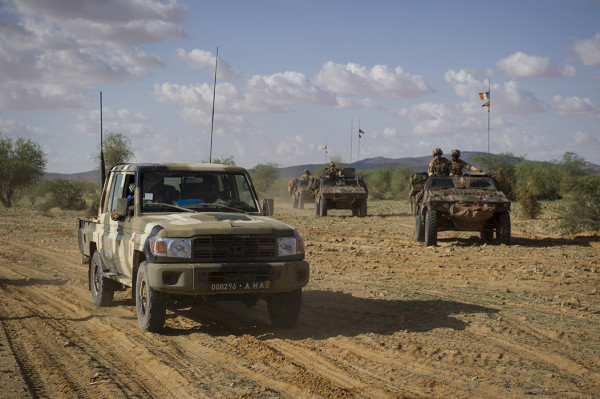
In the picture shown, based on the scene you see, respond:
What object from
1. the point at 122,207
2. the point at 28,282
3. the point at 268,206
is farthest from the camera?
the point at 28,282

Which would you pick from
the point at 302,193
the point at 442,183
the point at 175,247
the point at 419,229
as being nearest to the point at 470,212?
the point at 442,183

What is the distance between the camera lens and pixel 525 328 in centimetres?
714

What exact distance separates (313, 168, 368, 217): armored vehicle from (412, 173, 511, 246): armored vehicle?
9.25 m

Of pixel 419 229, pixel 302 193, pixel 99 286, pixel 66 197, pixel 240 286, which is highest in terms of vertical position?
pixel 302 193

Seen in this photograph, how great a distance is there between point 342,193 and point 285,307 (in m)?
18.6

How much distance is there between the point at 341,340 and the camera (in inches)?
260

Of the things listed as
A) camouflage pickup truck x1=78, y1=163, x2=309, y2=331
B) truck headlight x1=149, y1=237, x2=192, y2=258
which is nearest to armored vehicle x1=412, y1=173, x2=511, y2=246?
camouflage pickup truck x1=78, y1=163, x2=309, y2=331

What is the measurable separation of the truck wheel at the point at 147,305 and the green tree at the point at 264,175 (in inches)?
2094

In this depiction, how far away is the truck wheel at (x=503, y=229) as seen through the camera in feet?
49.1

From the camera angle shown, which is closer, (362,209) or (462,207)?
(462,207)

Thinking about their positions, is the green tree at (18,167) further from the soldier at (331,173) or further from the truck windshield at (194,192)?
the truck windshield at (194,192)

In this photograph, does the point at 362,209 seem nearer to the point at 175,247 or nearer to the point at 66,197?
the point at 66,197

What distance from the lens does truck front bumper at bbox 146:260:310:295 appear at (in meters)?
6.41

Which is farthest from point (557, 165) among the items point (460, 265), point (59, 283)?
point (59, 283)
